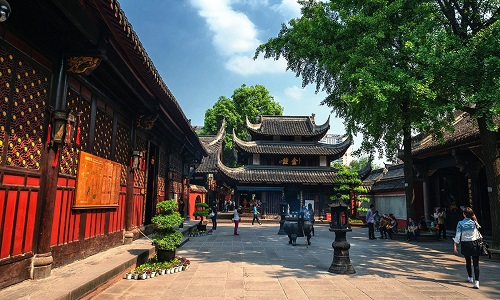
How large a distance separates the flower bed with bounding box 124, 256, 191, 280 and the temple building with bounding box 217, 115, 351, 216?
61.8 feet

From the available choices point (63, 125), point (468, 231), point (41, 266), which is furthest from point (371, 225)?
point (63, 125)

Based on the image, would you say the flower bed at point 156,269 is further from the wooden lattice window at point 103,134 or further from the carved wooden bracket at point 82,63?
the carved wooden bracket at point 82,63

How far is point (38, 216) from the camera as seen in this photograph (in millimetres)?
4598

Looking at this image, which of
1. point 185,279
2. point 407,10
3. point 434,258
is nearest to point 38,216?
point 185,279

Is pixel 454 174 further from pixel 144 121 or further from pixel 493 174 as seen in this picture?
pixel 144 121

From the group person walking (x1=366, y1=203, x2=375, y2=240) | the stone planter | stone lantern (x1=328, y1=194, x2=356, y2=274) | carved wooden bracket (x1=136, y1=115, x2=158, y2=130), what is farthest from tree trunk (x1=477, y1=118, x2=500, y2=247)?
carved wooden bracket (x1=136, y1=115, x2=158, y2=130)

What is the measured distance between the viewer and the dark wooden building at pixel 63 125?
4055 millimetres

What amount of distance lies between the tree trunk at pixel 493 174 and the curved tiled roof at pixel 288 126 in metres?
20.8

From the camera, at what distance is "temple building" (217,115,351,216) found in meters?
26.8

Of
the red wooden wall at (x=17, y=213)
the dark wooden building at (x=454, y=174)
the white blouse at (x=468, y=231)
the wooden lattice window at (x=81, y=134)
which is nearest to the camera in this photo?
the red wooden wall at (x=17, y=213)

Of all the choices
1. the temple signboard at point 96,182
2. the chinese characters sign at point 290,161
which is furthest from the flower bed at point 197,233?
the chinese characters sign at point 290,161

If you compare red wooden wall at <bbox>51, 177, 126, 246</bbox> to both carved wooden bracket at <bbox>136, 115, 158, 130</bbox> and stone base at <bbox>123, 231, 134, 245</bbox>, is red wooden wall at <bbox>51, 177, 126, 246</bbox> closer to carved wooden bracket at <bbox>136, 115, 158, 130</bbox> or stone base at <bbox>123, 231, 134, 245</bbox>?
stone base at <bbox>123, 231, 134, 245</bbox>

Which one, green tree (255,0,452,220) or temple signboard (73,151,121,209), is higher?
green tree (255,0,452,220)

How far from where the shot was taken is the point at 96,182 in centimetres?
642
